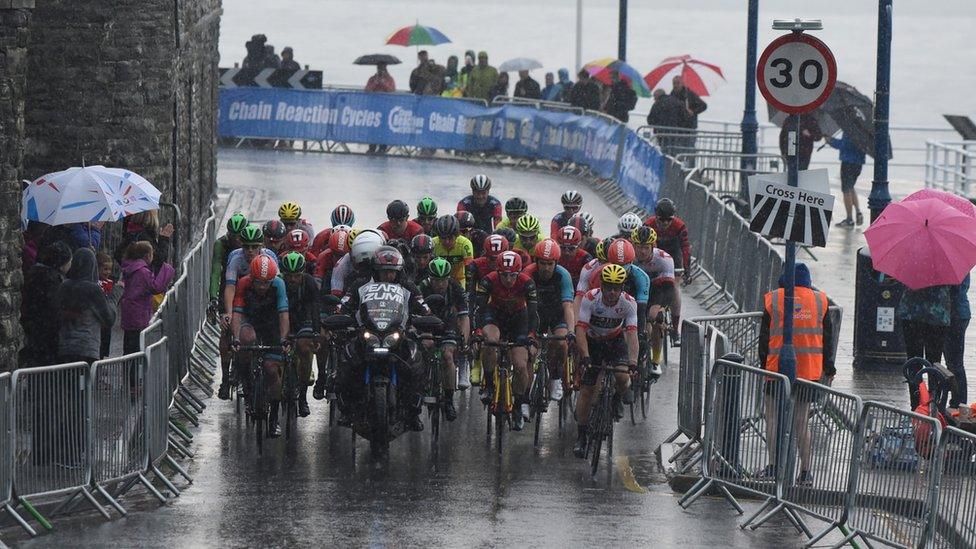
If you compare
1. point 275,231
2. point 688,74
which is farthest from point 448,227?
point 688,74

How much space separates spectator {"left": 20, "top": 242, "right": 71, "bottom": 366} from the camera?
1583 cm

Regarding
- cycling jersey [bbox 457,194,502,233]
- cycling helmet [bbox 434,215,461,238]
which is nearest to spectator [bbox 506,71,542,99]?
cycling jersey [bbox 457,194,502,233]

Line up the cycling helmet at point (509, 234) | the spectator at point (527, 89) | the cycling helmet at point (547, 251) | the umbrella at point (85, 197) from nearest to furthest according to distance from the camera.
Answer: the cycling helmet at point (547, 251) < the umbrella at point (85, 197) < the cycling helmet at point (509, 234) < the spectator at point (527, 89)

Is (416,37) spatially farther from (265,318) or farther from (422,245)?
(265,318)

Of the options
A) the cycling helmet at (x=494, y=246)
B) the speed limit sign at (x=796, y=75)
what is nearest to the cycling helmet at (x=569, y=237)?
the cycling helmet at (x=494, y=246)

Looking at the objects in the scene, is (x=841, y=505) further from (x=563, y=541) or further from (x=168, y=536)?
(x=168, y=536)

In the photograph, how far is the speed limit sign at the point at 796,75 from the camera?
1424cm

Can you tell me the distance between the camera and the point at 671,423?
17.3 meters

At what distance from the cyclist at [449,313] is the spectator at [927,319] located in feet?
12.4

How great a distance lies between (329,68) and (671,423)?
90468mm

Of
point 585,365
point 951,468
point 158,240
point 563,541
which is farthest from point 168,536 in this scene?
point 158,240

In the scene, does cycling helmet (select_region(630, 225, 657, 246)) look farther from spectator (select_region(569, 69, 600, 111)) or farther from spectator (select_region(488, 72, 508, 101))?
spectator (select_region(488, 72, 508, 101))

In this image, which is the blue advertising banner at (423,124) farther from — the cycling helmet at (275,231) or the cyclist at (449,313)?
the cyclist at (449,313)

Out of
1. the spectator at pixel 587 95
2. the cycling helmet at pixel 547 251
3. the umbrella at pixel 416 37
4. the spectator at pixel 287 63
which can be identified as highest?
the umbrella at pixel 416 37
